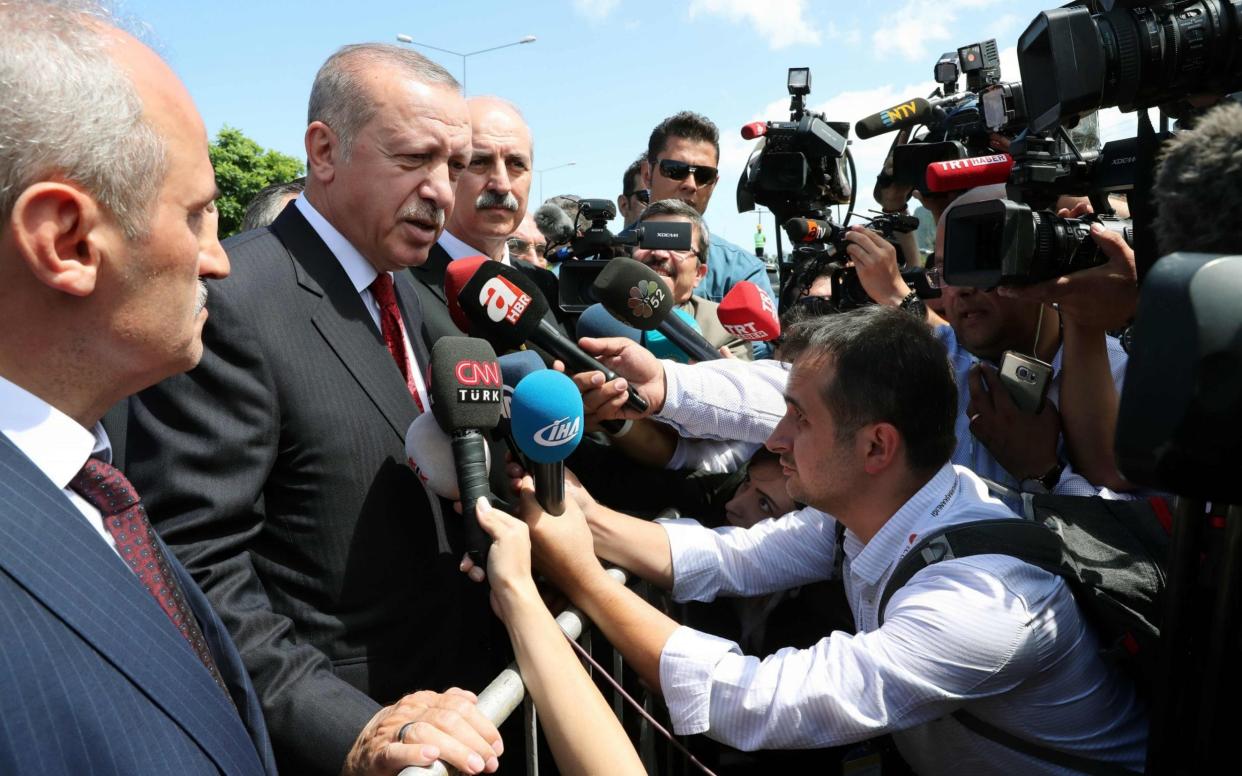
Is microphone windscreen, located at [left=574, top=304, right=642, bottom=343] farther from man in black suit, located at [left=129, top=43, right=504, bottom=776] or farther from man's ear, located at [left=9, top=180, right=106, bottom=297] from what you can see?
man's ear, located at [left=9, top=180, right=106, bottom=297]

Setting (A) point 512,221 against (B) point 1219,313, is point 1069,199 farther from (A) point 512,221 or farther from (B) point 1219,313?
(B) point 1219,313

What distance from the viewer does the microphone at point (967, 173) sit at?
268 centimetres

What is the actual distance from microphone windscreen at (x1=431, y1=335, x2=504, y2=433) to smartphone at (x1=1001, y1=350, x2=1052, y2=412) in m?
1.41

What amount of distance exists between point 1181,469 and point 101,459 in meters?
1.26

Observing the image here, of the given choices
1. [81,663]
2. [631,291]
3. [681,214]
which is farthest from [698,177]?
[81,663]

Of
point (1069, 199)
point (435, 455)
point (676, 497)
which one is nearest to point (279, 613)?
point (435, 455)

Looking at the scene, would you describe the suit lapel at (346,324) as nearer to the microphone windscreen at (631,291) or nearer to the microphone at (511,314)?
the microphone at (511,314)

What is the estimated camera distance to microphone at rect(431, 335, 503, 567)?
1.70 metres

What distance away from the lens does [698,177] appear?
527cm

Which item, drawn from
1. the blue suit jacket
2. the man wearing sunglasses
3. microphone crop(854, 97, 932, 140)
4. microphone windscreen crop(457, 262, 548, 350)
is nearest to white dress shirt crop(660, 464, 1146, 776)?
microphone windscreen crop(457, 262, 548, 350)

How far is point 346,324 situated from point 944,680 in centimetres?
140

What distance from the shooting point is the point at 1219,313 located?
91 cm

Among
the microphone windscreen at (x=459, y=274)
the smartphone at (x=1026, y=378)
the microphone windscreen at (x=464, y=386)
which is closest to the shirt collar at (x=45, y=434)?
the microphone windscreen at (x=464, y=386)

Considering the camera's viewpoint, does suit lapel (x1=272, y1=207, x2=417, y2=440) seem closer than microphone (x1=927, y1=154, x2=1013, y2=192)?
Yes
